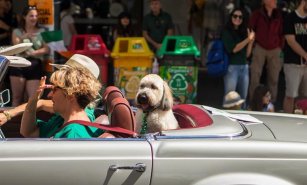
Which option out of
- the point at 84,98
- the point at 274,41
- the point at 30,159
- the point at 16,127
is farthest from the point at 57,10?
the point at 30,159

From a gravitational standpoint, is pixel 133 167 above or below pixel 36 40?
below

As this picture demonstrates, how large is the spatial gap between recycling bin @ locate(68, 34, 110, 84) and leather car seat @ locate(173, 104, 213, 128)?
10.5 ft

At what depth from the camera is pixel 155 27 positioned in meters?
8.97

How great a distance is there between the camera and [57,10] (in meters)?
8.47

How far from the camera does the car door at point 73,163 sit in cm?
328

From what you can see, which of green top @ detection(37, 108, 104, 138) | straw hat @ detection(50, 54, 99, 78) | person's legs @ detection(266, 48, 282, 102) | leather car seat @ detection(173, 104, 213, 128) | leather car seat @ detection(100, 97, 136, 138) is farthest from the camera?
person's legs @ detection(266, 48, 282, 102)

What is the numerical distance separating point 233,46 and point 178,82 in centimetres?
89

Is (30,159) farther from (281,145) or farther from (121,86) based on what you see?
(121,86)

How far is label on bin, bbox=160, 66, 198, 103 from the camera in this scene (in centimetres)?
795

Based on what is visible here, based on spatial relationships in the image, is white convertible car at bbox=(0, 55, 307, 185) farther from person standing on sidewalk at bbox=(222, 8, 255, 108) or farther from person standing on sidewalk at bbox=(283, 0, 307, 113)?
person standing on sidewalk at bbox=(222, 8, 255, 108)

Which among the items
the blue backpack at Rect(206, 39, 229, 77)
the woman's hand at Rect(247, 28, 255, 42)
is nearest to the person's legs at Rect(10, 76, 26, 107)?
the blue backpack at Rect(206, 39, 229, 77)

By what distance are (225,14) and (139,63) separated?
14.1 feet

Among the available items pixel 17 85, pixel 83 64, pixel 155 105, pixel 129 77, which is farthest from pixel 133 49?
pixel 83 64

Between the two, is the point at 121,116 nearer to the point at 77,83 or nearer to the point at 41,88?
the point at 77,83
